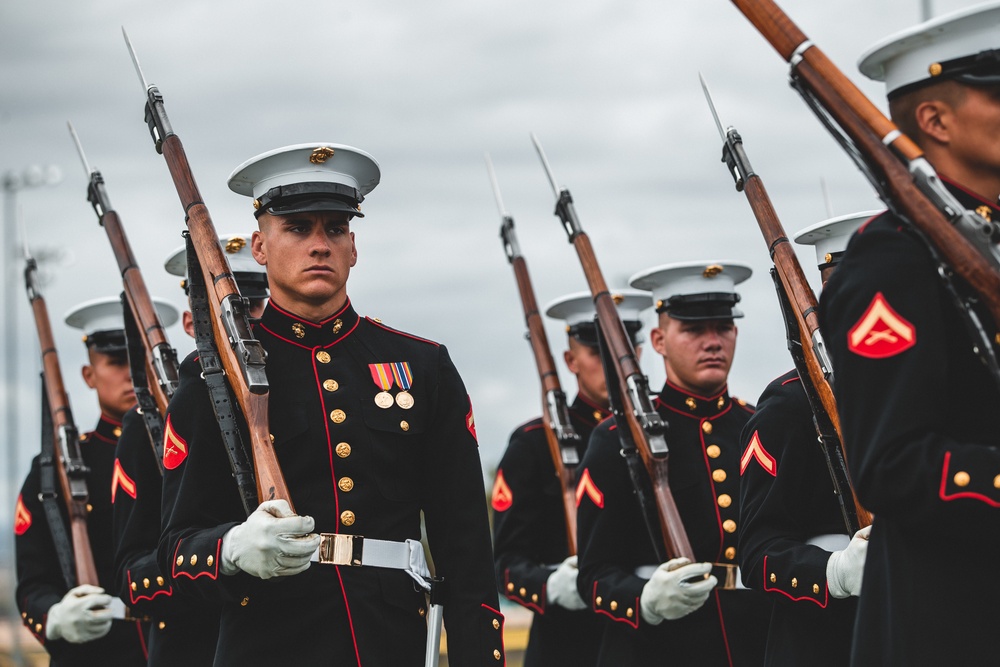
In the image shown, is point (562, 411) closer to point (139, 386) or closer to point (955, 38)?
point (139, 386)

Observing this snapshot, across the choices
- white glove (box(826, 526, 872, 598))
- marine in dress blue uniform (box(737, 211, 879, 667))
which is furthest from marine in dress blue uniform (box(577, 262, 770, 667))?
white glove (box(826, 526, 872, 598))

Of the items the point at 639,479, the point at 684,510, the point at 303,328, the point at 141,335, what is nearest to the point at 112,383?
the point at 141,335

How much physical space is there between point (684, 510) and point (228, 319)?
278 cm

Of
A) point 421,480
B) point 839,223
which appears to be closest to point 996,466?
point 421,480

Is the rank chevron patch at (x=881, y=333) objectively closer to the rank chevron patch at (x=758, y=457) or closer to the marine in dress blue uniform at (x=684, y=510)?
the rank chevron patch at (x=758, y=457)

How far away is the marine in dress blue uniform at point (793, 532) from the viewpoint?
529 centimetres

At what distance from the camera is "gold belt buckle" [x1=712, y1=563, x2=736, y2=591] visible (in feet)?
21.8

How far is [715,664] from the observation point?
655 centimetres

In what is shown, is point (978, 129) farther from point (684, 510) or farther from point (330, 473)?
point (684, 510)

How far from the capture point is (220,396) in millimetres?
4977

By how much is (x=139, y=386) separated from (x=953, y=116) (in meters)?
4.66

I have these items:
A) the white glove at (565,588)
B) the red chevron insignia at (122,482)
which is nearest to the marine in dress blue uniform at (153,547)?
the red chevron insignia at (122,482)

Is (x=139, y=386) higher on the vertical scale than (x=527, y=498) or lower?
higher

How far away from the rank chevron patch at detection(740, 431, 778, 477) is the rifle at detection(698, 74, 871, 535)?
0.83 feet
